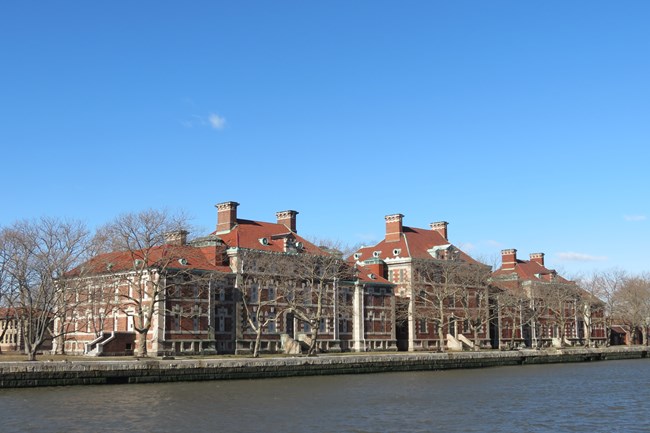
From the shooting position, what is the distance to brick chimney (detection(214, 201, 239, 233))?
87.4 meters

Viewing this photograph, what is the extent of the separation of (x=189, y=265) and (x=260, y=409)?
3841 cm

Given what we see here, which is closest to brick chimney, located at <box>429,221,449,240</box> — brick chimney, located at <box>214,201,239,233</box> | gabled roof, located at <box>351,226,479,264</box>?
gabled roof, located at <box>351,226,479,264</box>

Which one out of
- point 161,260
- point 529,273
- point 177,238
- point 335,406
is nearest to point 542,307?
point 529,273

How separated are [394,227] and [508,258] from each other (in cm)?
3061

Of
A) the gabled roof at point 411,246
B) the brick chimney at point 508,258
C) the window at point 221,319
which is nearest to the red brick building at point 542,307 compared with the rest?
the brick chimney at point 508,258

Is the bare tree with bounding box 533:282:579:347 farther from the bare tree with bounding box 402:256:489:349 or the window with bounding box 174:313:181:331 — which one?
the window with bounding box 174:313:181:331

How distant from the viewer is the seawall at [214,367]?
→ 51.3m

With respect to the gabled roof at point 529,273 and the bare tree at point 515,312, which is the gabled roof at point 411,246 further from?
the gabled roof at point 529,273

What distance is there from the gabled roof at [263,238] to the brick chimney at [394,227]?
53.4ft

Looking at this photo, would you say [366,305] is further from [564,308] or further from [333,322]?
[564,308]

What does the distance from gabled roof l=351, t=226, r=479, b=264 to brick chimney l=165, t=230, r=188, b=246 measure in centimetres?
3055

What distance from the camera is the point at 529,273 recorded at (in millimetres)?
125562

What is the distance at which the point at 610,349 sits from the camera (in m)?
109

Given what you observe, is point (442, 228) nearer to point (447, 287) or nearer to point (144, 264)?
point (447, 287)
